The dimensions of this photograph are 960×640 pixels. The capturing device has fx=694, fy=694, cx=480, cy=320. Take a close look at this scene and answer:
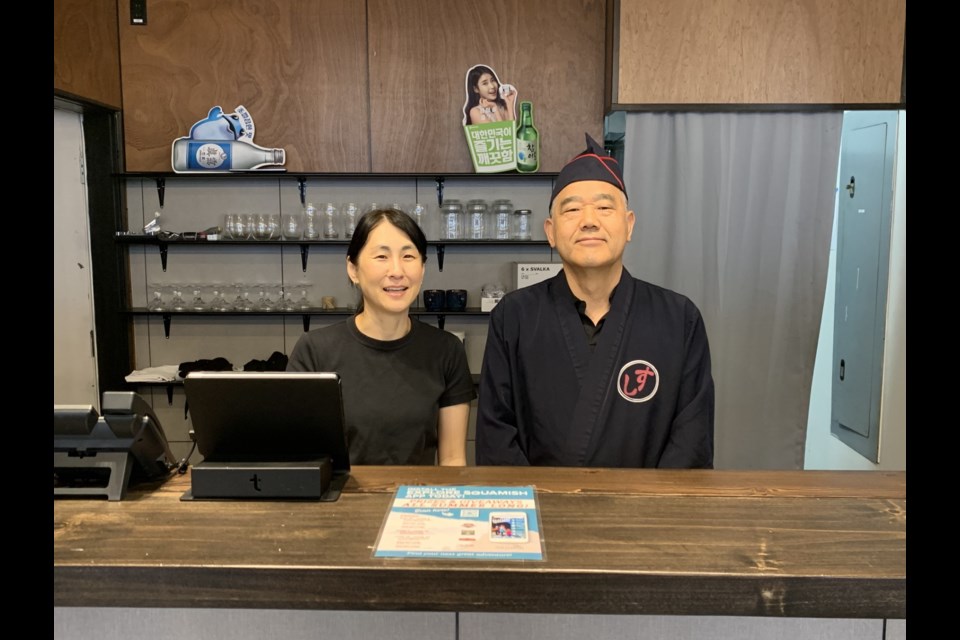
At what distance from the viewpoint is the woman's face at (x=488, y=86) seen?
144 inches

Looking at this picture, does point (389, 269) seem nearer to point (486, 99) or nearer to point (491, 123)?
point (491, 123)

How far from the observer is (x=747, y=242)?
135 inches

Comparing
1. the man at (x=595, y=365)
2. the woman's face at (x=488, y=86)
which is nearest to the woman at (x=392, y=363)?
the man at (x=595, y=365)

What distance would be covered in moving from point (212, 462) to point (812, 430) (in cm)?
419

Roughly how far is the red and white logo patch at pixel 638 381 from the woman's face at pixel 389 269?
1.91ft

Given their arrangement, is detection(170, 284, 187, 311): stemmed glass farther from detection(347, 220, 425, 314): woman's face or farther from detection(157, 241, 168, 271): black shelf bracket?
detection(347, 220, 425, 314): woman's face

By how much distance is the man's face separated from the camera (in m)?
1.80

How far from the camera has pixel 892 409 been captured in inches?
145

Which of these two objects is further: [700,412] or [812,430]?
[812,430]

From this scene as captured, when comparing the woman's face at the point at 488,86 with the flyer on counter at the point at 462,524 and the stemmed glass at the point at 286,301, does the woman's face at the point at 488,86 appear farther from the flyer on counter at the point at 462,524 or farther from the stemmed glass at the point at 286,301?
the flyer on counter at the point at 462,524

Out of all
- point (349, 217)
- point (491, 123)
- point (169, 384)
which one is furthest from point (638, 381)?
point (169, 384)
